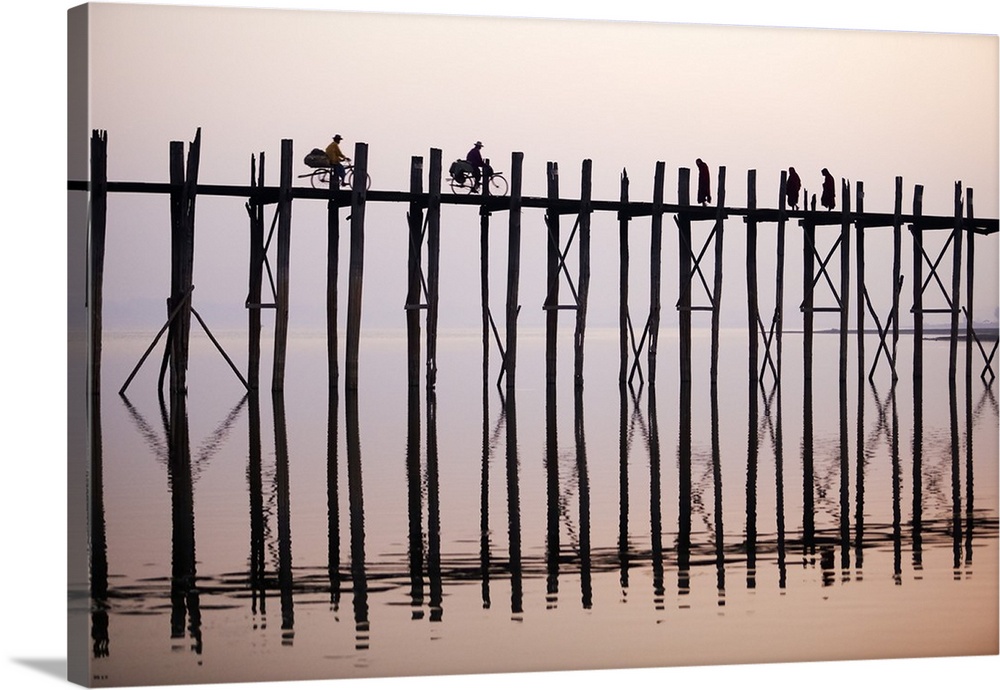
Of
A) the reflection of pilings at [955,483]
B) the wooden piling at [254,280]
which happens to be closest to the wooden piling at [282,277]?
the wooden piling at [254,280]

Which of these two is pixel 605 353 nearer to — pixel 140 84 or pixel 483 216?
pixel 483 216

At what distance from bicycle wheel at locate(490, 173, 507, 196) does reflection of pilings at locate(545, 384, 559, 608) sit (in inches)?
78.1

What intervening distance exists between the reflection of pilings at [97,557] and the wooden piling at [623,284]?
4378 millimetres

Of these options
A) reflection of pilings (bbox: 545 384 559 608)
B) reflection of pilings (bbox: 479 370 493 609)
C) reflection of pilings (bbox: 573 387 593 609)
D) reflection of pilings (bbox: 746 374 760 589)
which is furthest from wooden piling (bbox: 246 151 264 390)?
reflection of pilings (bbox: 746 374 760 589)

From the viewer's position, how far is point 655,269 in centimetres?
1719

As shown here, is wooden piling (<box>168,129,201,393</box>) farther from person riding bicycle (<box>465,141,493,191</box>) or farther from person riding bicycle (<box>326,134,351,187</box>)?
person riding bicycle (<box>465,141,493,191</box>)

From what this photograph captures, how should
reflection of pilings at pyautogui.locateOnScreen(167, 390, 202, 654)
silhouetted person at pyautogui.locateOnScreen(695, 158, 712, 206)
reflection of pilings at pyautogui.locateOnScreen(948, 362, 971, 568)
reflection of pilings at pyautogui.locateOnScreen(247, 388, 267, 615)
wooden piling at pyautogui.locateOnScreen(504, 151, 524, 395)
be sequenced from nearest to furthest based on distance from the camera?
reflection of pilings at pyautogui.locateOnScreen(167, 390, 202, 654) < reflection of pilings at pyautogui.locateOnScreen(247, 388, 267, 615) < reflection of pilings at pyautogui.locateOnScreen(948, 362, 971, 568) < silhouetted person at pyautogui.locateOnScreen(695, 158, 712, 206) < wooden piling at pyautogui.locateOnScreen(504, 151, 524, 395)

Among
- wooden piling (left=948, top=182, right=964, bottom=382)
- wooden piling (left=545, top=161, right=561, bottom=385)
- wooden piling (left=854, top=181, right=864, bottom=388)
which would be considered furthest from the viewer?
wooden piling (left=545, top=161, right=561, bottom=385)

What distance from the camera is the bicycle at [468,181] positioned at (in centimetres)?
1180

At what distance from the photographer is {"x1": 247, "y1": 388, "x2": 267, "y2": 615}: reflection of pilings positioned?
9.73 metres

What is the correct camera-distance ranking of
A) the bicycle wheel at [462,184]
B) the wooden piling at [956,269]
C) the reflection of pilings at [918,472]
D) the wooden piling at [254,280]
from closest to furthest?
the reflection of pilings at [918,472]
the wooden piling at [956,269]
the bicycle wheel at [462,184]
the wooden piling at [254,280]

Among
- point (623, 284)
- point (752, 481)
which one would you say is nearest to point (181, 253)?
point (752, 481)

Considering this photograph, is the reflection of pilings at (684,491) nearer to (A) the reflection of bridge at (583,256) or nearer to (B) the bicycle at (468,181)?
(A) the reflection of bridge at (583,256)

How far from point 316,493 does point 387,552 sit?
2.04 metres
